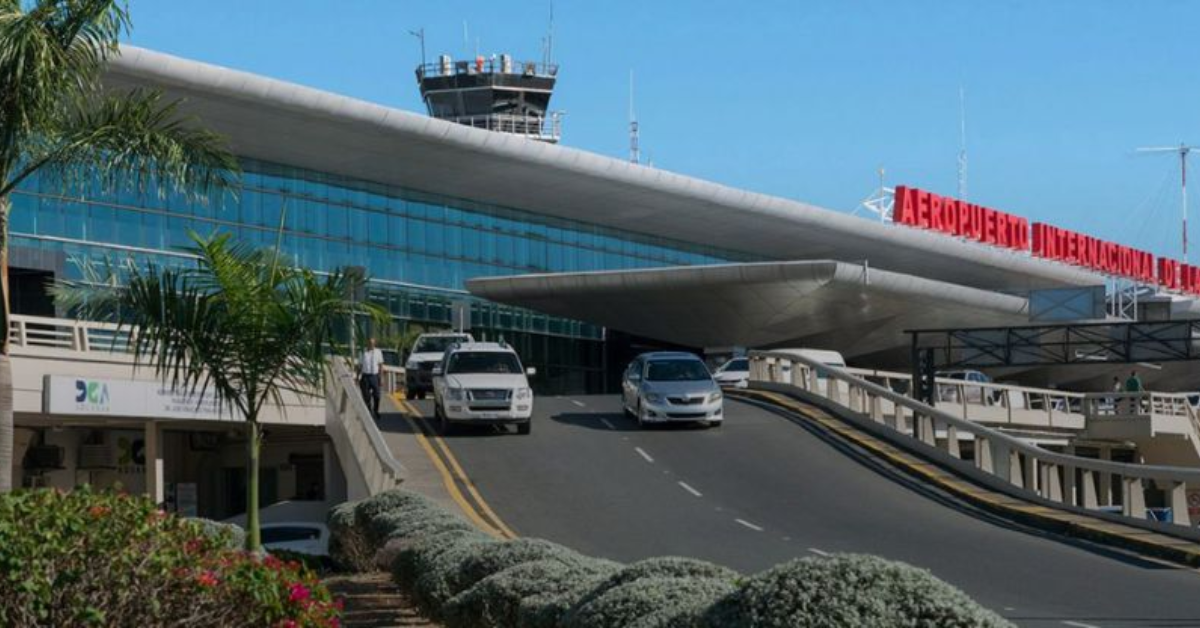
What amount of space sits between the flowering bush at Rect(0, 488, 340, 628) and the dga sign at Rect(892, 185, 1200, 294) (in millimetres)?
77721

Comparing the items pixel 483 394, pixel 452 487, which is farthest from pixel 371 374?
pixel 452 487

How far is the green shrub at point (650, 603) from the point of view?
8.76 m

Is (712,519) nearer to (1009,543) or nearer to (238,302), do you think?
(1009,543)

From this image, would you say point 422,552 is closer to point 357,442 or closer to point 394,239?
point 357,442

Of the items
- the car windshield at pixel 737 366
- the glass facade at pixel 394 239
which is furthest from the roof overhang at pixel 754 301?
the car windshield at pixel 737 366

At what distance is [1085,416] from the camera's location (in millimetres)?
63031

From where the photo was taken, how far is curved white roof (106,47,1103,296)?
58.2 meters

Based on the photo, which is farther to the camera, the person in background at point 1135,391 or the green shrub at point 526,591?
the person in background at point 1135,391

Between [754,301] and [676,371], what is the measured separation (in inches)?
1301

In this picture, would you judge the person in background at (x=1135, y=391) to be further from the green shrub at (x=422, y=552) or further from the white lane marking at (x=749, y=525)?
the green shrub at (x=422, y=552)

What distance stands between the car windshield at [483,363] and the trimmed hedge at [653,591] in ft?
71.1

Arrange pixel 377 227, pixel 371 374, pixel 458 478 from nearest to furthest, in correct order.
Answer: pixel 458 478
pixel 371 374
pixel 377 227

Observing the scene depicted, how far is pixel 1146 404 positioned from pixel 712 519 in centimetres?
3656

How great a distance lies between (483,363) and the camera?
39.9m
